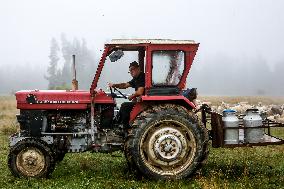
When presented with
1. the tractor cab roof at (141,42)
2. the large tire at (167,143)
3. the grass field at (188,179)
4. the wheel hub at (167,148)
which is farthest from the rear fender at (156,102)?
the grass field at (188,179)

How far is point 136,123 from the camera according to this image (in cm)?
797

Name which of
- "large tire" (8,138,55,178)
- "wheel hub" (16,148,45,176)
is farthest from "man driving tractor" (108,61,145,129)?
"wheel hub" (16,148,45,176)

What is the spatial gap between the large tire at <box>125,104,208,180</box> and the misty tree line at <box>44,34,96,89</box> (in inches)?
3022

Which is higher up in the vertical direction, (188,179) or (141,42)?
(141,42)

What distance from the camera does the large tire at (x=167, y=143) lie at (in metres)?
7.98

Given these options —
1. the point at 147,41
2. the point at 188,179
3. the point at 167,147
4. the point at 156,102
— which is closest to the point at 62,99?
the point at 156,102

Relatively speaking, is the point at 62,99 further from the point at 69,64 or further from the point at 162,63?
the point at 69,64

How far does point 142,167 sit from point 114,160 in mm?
2798

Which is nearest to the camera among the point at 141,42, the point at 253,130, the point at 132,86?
the point at 141,42

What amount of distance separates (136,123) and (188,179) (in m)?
1.48

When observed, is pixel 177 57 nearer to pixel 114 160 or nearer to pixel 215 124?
pixel 215 124

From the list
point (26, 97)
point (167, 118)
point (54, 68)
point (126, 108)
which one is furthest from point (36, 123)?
point (54, 68)

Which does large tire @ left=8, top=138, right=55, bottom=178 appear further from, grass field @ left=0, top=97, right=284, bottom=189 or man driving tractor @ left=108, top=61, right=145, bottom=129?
man driving tractor @ left=108, top=61, right=145, bottom=129

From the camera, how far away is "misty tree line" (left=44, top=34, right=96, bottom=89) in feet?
303
